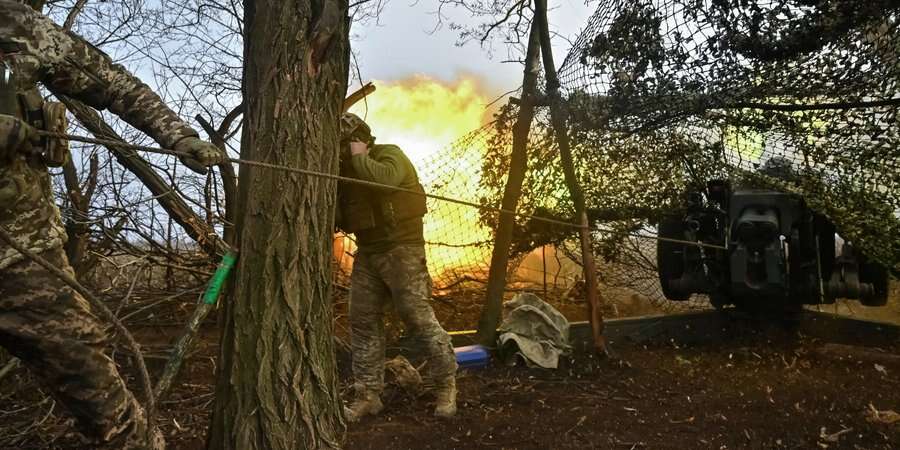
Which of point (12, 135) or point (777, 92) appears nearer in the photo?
point (12, 135)

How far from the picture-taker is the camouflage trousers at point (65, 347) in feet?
8.43

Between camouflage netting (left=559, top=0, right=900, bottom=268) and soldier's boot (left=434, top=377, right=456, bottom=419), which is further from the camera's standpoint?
soldier's boot (left=434, top=377, right=456, bottom=419)

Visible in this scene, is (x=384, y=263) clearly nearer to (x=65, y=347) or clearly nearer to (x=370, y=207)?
(x=370, y=207)

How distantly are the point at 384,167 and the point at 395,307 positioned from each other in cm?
83

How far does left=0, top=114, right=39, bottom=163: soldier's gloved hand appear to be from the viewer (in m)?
2.44

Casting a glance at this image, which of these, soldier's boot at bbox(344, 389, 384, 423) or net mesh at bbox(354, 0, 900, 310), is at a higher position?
net mesh at bbox(354, 0, 900, 310)

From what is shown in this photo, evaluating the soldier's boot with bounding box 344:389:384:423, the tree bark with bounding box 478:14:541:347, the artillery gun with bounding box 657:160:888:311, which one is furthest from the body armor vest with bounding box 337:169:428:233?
the artillery gun with bounding box 657:160:888:311

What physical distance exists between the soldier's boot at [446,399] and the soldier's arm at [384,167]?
119 cm

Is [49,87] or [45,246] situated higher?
[49,87]

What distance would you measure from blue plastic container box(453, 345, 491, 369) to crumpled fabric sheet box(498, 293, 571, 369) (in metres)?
0.14

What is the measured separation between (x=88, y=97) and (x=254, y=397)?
4.89 feet

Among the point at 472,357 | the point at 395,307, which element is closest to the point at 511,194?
the point at 472,357

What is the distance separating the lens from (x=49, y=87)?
3.01 meters

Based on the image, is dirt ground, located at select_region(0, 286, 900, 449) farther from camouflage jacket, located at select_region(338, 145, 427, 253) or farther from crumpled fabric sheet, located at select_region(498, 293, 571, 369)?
camouflage jacket, located at select_region(338, 145, 427, 253)
